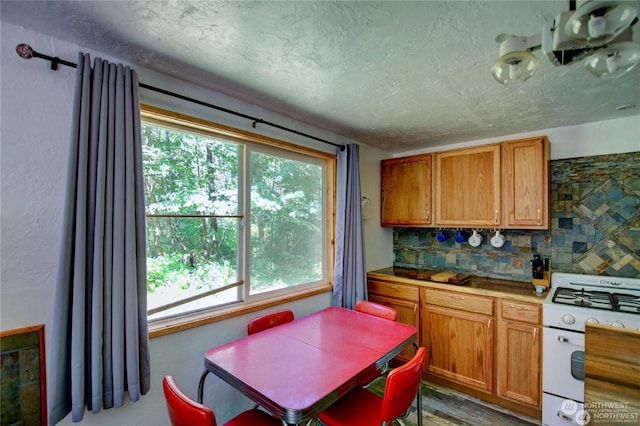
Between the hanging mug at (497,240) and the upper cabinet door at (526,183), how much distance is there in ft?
0.90

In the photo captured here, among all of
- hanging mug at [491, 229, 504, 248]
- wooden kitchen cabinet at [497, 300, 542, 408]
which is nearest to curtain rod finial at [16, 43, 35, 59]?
wooden kitchen cabinet at [497, 300, 542, 408]

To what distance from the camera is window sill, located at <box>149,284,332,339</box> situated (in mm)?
1628

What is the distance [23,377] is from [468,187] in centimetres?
321

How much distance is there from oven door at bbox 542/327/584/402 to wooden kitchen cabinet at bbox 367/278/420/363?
963mm

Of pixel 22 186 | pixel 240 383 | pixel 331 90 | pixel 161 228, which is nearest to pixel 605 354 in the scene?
pixel 240 383

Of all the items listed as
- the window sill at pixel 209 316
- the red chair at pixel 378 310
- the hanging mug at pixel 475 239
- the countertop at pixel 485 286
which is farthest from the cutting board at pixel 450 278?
the window sill at pixel 209 316

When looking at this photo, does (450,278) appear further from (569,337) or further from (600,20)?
(600,20)

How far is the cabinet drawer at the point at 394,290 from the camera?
2.76 m

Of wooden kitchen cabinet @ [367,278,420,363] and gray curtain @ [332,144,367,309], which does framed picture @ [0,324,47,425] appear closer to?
gray curtain @ [332,144,367,309]

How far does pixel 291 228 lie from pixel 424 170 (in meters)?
1.57

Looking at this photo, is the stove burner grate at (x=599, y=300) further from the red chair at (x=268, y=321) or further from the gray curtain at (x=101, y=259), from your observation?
the gray curtain at (x=101, y=259)

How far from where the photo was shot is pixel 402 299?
2.83 meters

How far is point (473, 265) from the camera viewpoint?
117 inches

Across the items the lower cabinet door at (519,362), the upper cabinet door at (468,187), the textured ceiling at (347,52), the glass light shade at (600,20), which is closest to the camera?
the glass light shade at (600,20)
